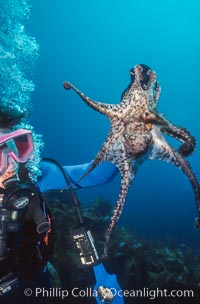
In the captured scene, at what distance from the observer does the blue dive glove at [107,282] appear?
3234 mm

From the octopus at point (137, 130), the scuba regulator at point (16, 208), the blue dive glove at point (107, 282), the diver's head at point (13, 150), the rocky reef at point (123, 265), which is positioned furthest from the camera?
the rocky reef at point (123, 265)

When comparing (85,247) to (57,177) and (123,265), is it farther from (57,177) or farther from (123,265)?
(123,265)

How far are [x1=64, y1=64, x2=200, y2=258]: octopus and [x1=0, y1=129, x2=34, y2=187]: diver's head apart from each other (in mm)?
1027

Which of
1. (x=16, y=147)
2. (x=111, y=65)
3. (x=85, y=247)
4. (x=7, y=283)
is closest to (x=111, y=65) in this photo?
(x=111, y=65)

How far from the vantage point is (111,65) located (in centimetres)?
7931

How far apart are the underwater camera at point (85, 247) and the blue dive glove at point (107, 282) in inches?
3.7

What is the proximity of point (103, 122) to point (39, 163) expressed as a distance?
251ft

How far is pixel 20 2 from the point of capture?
32.8ft

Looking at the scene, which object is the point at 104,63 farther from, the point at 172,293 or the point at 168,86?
the point at 172,293

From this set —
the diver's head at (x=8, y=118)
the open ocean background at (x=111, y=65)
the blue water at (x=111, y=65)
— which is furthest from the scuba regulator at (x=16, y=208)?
the blue water at (x=111, y=65)

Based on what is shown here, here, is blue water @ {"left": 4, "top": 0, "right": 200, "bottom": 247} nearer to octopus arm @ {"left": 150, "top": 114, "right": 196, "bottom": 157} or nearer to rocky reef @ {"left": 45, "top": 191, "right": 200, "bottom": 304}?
rocky reef @ {"left": 45, "top": 191, "right": 200, "bottom": 304}

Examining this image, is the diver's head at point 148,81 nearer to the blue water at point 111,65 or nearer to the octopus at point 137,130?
the octopus at point 137,130

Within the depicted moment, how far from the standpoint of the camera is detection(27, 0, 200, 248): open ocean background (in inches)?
2438

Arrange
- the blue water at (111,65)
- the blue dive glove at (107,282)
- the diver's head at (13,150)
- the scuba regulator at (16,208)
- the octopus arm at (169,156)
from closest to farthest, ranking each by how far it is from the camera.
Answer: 1. the octopus arm at (169,156)
2. the scuba regulator at (16,208)
3. the diver's head at (13,150)
4. the blue dive glove at (107,282)
5. the blue water at (111,65)
